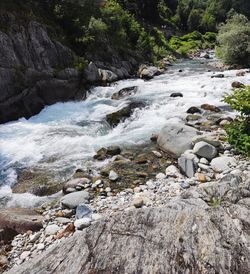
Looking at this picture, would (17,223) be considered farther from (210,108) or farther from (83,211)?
(210,108)

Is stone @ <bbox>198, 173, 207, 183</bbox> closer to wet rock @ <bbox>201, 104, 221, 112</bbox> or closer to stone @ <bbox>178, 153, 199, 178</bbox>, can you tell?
stone @ <bbox>178, 153, 199, 178</bbox>

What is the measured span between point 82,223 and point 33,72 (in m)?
15.7

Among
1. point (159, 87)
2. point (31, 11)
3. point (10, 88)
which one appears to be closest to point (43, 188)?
point (10, 88)

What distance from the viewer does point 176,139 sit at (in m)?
12.4

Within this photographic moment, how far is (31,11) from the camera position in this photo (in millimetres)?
23922

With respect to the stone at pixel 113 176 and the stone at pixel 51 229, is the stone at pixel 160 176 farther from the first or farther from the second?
the stone at pixel 51 229

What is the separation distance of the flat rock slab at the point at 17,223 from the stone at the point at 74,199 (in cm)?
78

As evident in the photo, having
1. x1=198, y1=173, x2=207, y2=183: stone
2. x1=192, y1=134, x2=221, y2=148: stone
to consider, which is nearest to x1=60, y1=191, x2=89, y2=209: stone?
x1=198, y1=173, x2=207, y2=183: stone

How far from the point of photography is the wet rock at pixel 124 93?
22.3m

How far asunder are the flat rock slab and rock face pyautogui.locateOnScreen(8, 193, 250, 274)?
116 inches

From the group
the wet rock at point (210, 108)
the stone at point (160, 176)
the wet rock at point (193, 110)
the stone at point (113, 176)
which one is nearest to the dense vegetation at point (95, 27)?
the wet rock at point (193, 110)

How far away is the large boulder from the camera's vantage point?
39.0ft

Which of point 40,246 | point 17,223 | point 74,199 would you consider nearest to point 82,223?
point 40,246

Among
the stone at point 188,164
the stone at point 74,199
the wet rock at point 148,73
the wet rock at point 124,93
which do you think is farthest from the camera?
the wet rock at point 148,73
